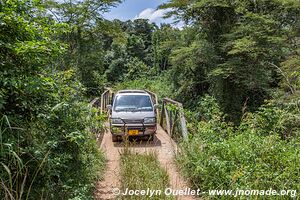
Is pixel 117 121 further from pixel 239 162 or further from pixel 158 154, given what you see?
pixel 239 162

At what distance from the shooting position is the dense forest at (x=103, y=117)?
2410mm

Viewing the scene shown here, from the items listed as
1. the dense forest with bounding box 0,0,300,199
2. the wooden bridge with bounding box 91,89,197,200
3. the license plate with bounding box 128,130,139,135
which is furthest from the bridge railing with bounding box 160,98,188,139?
the license plate with bounding box 128,130,139,135

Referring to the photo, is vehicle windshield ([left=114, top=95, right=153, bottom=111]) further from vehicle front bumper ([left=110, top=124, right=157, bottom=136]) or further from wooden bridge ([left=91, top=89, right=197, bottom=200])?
wooden bridge ([left=91, top=89, right=197, bottom=200])

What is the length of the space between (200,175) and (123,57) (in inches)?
886

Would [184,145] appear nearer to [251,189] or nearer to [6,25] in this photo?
Answer: [251,189]

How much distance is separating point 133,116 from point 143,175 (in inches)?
115

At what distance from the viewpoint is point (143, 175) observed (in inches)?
146

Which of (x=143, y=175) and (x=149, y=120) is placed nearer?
(x=143, y=175)

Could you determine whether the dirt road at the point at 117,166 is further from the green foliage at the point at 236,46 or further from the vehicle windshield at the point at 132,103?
the green foliage at the point at 236,46

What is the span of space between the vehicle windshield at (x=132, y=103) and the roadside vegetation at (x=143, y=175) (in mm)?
2469

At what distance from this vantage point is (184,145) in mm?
4715

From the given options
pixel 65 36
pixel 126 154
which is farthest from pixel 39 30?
pixel 65 36

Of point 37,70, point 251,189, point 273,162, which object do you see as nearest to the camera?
point 37,70

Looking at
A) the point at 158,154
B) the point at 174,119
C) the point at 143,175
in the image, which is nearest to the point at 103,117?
the point at 143,175
